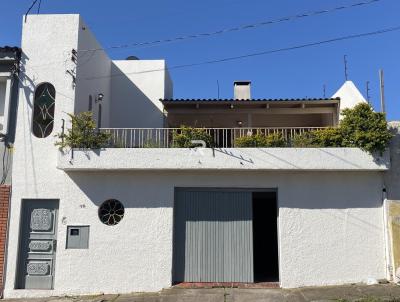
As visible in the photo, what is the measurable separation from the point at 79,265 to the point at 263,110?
7.73 meters

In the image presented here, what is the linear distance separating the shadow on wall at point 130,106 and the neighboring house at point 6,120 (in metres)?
3.96

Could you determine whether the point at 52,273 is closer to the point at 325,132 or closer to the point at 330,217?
the point at 330,217

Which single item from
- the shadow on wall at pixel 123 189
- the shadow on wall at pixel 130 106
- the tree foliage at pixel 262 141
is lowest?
the shadow on wall at pixel 123 189

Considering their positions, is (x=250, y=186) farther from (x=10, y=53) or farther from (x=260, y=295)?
(x=10, y=53)

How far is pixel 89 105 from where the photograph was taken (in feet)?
37.1

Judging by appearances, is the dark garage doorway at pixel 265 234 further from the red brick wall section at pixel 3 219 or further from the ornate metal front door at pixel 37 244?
the red brick wall section at pixel 3 219

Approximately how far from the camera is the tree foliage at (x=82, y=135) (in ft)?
31.4

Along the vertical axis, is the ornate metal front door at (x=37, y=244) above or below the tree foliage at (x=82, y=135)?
below

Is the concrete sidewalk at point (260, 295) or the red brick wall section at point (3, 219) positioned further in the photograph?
the red brick wall section at point (3, 219)

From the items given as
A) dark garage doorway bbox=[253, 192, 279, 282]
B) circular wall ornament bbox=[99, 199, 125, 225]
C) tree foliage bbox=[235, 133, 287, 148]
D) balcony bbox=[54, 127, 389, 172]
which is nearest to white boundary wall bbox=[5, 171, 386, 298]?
circular wall ornament bbox=[99, 199, 125, 225]

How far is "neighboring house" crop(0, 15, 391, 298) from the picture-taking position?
9.47 m

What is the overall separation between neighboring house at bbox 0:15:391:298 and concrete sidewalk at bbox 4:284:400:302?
33 cm

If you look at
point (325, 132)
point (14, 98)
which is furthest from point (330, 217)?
point (14, 98)

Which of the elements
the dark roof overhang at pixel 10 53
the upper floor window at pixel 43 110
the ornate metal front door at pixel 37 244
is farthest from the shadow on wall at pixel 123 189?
the dark roof overhang at pixel 10 53
